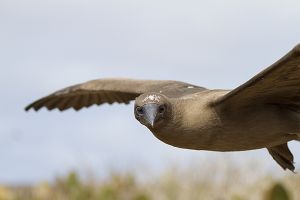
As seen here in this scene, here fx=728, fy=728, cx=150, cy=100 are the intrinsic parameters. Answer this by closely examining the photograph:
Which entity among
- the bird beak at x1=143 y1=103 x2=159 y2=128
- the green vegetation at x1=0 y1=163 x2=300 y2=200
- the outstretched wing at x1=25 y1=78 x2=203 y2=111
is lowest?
the green vegetation at x1=0 y1=163 x2=300 y2=200

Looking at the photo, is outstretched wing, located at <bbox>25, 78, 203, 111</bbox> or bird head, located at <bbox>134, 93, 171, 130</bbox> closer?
bird head, located at <bbox>134, 93, 171, 130</bbox>

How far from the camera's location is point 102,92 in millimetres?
7453

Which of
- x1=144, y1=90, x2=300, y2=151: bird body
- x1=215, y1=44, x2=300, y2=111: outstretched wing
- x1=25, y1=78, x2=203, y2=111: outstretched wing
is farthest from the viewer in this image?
x1=25, y1=78, x2=203, y2=111: outstretched wing

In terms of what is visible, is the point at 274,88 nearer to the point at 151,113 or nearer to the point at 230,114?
the point at 230,114

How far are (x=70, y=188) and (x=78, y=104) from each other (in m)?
3.67

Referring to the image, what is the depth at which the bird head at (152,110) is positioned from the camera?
487cm

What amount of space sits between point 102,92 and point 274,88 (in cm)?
276

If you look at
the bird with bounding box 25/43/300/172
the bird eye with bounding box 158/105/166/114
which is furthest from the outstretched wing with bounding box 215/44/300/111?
the bird eye with bounding box 158/105/166/114

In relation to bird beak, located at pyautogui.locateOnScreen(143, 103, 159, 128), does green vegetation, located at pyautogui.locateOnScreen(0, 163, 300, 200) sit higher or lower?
lower

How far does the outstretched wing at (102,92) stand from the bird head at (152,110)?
80 cm

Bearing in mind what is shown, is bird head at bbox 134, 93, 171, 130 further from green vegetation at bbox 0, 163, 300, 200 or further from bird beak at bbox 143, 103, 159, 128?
green vegetation at bbox 0, 163, 300, 200

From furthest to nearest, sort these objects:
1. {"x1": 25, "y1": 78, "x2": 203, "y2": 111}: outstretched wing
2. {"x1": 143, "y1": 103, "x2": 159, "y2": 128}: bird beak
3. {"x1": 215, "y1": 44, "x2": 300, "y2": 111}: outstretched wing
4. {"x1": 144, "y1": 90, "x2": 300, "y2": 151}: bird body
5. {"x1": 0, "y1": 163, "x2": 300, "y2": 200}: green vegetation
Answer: {"x1": 0, "y1": 163, "x2": 300, "y2": 200}: green vegetation < {"x1": 25, "y1": 78, "x2": 203, "y2": 111}: outstretched wing < {"x1": 144, "y1": 90, "x2": 300, "y2": 151}: bird body < {"x1": 143, "y1": 103, "x2": 159, "y2": 128}: bird beak < {"x1": 215, "y1": 44, "x2": 300, "y2": 111}: outstretched wing

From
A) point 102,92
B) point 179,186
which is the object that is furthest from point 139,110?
point 179,186

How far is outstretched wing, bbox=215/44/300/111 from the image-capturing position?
4473 millimetres
